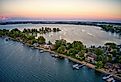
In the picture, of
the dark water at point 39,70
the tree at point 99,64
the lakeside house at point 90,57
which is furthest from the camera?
the lakeside house at point 90,57

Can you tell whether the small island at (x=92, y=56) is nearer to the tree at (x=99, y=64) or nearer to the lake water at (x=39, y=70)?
the tree at (x=99, y=64)

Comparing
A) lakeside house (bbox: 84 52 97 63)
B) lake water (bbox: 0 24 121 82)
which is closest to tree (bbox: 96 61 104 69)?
lake water (bbox: 0 24 121 82)

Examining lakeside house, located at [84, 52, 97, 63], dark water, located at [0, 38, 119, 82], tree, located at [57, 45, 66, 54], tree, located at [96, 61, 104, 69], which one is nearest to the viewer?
dark water, located at [0, 38, 119, 82]

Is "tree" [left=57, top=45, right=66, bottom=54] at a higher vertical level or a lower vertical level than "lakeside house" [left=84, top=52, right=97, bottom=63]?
higher

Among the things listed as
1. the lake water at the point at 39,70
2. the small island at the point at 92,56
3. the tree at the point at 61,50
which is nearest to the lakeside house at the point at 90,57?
the small island at the point at 92,56

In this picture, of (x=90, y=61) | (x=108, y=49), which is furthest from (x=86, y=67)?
(x=108, y=49)

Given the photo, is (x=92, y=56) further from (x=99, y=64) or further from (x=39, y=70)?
(x=39, y=70)

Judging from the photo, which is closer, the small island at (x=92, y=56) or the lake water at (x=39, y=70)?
the lake water at (x=39, y=70)

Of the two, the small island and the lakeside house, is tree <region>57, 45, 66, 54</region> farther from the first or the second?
the lakeside house
